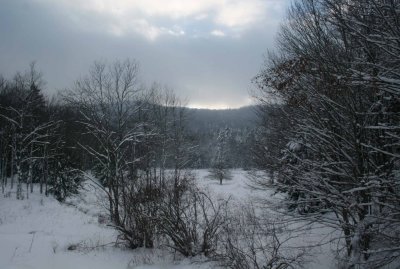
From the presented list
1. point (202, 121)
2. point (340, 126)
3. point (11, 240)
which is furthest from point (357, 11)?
point (202, 121)

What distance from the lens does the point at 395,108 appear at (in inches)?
339

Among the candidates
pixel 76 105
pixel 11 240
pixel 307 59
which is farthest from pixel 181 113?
pixel 307 59

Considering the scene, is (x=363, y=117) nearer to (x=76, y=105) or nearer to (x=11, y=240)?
(x=11, y=240)

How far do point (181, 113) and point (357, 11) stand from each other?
3604cm

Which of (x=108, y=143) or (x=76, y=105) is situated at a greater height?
(x=76, y=105)

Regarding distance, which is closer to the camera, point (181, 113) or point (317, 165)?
point (317, 165)

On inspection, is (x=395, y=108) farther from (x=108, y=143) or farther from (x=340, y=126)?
(x=108, y=143)

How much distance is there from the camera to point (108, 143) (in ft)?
89.8

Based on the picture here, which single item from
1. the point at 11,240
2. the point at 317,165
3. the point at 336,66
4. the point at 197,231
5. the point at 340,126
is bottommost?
the point at 11,240

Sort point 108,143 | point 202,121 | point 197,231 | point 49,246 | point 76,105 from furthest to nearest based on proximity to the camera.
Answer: point 202,121, point 76,105, point 108,143, point 49,246, point 197,231

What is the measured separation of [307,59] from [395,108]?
100 inches

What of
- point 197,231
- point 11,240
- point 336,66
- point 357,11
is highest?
point 357,11

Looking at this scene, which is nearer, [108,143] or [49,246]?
[49,246]

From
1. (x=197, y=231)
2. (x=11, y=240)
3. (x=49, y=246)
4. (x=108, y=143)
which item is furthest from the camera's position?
(x=108, y=143)
